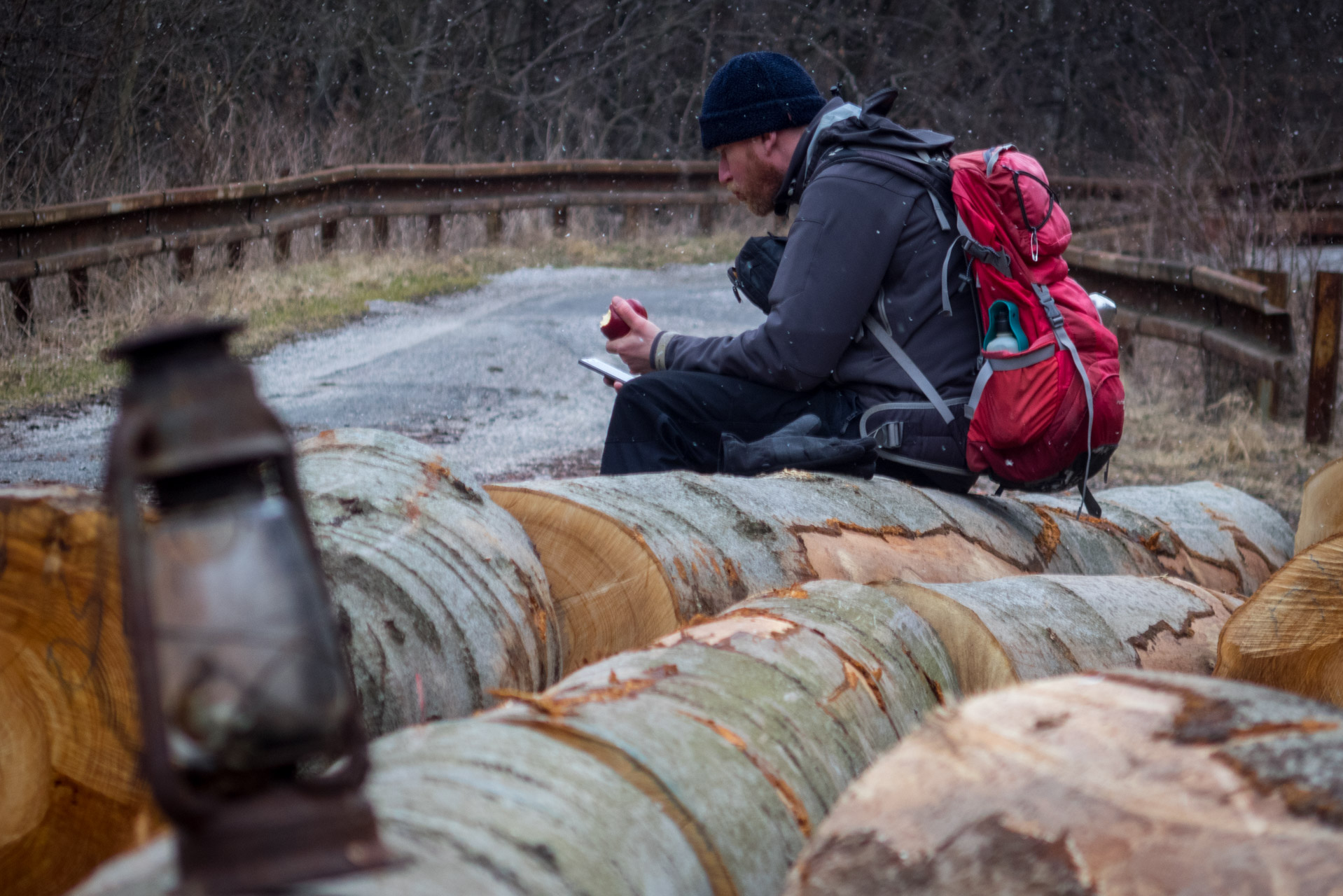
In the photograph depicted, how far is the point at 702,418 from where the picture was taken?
128 inches

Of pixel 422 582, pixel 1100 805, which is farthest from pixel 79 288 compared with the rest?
pixel 1100 805

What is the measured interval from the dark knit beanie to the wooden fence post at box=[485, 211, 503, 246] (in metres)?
9.37

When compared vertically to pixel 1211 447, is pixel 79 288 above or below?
above

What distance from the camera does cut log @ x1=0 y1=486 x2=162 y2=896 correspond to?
1303 mm

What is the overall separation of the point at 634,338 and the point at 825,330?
2.14 ft

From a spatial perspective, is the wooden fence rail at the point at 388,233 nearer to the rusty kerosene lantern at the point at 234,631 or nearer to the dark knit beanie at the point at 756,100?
the dark knit beanie at the point at 756,100

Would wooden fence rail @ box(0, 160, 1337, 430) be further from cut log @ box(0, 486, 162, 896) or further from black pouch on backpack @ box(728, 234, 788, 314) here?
cut log @ box(0, 486, 162, 896)

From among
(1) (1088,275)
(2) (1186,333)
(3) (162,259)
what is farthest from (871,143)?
(3) (162,259)

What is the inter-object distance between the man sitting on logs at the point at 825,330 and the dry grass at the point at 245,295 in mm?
2413

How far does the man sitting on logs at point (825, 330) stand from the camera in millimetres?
3027

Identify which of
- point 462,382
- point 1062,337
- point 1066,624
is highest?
point 1062,337

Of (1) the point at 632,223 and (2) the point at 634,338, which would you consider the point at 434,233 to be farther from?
(2) the point at 634,338

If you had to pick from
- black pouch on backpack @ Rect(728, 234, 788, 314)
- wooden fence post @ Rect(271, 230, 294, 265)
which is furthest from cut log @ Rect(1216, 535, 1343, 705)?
wooden fence post @ Rect(271, 230, 294, 265)

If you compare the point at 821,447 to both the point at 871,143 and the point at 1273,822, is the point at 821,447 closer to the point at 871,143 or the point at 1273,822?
the point at 871,143
